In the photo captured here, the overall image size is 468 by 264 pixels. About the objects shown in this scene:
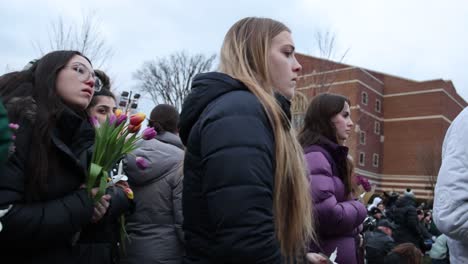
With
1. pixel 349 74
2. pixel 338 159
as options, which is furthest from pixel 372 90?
pixel 338 159

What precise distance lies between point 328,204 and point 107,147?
163 centimetres

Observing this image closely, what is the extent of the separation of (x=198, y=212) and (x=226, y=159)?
1.08ft

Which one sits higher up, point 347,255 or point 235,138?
point 235,138

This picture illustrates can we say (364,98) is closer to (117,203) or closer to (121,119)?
(117,203)

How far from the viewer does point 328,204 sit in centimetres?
340

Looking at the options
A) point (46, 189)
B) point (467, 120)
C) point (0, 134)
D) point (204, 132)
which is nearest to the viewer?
point (0, 134)

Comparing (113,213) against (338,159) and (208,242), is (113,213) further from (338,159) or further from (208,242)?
(338,159)

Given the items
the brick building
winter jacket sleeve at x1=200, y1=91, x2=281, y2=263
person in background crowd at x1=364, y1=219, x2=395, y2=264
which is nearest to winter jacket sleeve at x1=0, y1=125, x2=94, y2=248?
winter jacket sleeve at x1=200, y1=91, x2=281, y2=263

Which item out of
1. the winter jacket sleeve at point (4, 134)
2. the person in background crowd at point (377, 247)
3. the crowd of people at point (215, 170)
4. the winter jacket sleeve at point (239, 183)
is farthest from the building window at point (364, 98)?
the winter jacket sleeve at point (4, 134)

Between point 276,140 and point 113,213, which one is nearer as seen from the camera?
point 276,140

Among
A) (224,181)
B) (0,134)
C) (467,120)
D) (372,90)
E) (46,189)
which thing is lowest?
(46,189)

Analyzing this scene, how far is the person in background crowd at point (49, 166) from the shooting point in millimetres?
2285

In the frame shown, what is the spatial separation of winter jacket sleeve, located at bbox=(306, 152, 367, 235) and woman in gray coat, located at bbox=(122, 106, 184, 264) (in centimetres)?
128

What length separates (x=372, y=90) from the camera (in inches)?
1925
